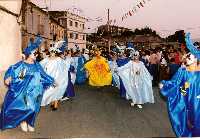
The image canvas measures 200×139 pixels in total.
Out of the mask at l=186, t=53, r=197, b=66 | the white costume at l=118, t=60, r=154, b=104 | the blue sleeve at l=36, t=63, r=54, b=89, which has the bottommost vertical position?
the white costume at l=118, t=60, r=154, b=104

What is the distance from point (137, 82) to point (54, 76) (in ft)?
7.96

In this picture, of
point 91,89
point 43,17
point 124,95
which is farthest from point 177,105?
point 43,17

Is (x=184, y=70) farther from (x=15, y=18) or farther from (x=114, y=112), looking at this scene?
(x=15, y=18)

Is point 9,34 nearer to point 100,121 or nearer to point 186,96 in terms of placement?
point 100,121

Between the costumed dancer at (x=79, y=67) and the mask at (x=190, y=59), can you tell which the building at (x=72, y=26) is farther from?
the mask at (x=190, y=59)

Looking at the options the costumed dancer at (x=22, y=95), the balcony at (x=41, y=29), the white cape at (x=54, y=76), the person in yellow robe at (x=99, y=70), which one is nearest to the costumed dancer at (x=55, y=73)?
the white cape at (x=54, y=76)

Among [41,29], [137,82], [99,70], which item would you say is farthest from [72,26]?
[137,82]

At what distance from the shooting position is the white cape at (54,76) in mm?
11000

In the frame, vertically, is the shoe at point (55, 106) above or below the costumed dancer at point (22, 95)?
below

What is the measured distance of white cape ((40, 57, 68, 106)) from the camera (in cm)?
1100

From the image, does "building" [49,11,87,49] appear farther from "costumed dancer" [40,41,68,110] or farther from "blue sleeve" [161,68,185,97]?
"blue sleeve" [161,68,185,97]

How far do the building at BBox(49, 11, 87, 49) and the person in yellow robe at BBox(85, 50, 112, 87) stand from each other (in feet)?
148

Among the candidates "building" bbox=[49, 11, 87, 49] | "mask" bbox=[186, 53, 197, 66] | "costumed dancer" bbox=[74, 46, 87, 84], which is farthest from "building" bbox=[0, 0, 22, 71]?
"building" bbox=[49, 11, 87, 49]

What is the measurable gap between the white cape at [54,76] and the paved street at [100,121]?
0.31 m
